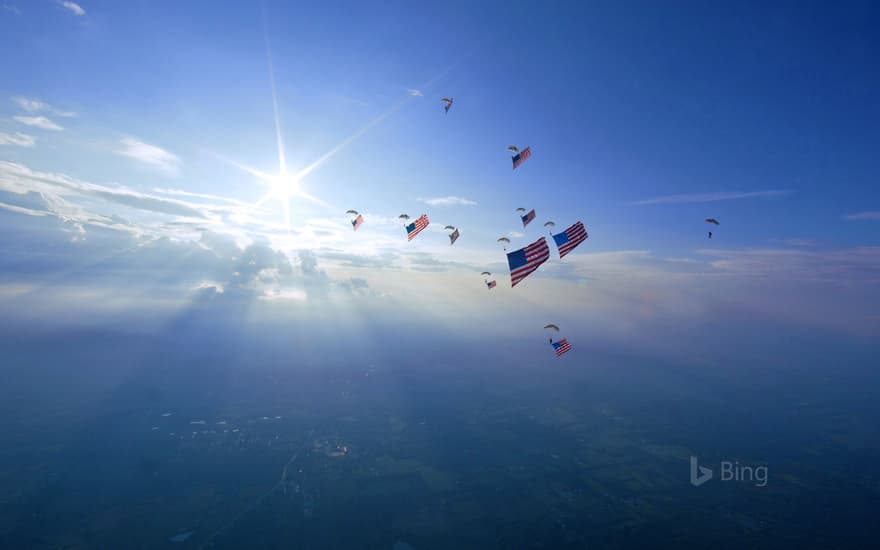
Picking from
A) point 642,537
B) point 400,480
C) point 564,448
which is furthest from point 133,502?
point 564,448

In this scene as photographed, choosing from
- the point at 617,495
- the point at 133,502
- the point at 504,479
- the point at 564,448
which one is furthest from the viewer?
the point at 564,448

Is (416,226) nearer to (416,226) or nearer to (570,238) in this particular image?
(416,226)

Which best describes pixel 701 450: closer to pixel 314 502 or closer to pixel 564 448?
pixel 564 448

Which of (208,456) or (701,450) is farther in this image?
(701,450)

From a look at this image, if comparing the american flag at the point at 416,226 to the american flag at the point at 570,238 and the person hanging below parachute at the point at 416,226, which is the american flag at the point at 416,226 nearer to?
the person hanging below parachute at the point at 416,226

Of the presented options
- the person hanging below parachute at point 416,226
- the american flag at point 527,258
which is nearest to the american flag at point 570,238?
the american flag at point 527,258

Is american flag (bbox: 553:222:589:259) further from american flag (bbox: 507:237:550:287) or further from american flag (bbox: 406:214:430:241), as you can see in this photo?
american flag (bbox: 406:214:430:241)
